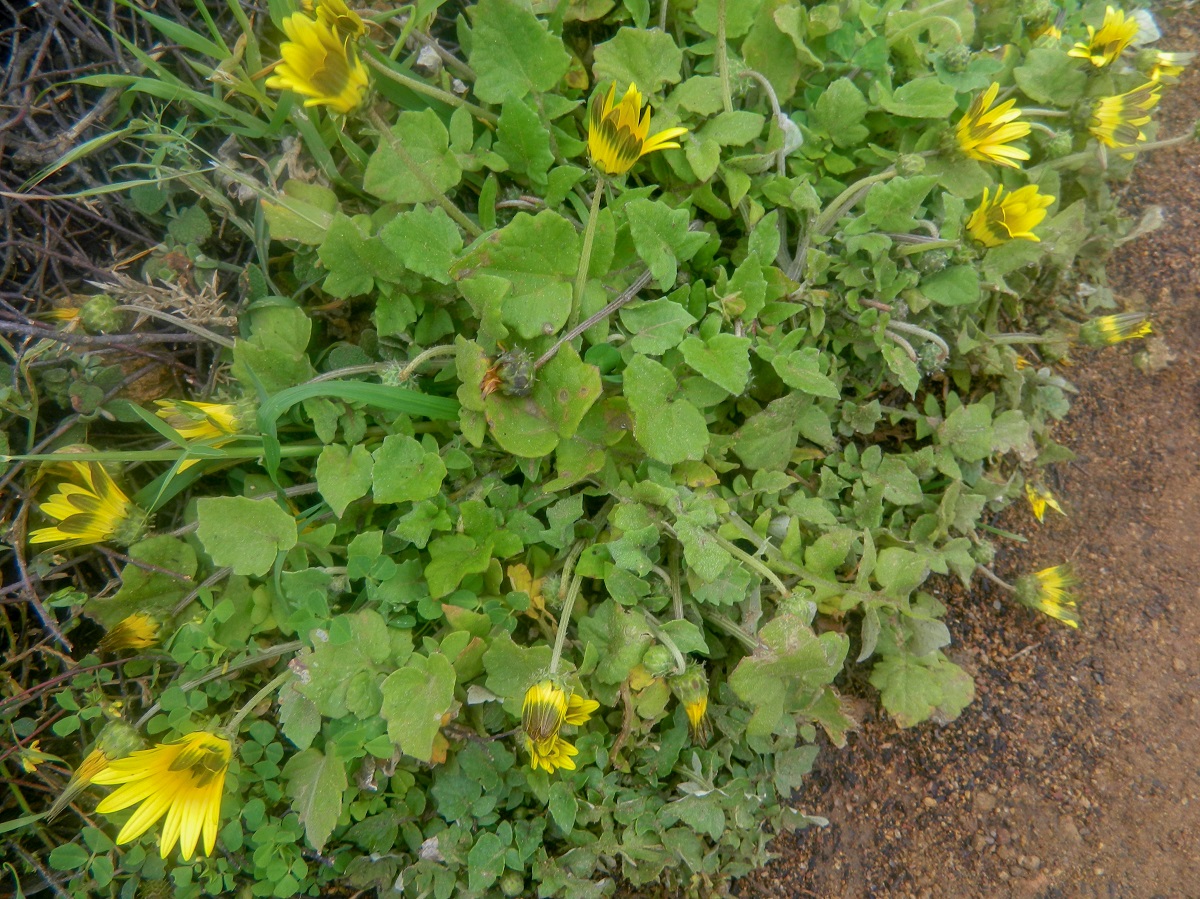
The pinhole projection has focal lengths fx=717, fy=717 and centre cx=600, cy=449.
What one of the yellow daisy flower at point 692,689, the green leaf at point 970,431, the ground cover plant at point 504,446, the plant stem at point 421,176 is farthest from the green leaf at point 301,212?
the green leaf at point 970,431

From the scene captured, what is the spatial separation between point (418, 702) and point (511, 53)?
1.65 meters

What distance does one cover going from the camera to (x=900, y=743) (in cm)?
225

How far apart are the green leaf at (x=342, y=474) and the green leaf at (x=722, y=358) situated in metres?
0.84

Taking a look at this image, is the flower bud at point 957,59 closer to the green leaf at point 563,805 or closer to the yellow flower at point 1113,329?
the yellow flower at point 1113,329

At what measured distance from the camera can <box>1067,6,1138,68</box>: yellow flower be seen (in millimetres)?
2104

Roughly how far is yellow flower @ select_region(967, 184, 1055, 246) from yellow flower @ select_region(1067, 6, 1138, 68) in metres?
0.62

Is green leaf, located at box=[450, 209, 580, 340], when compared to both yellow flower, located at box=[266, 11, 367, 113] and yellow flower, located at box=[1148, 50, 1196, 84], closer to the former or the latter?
yellow flower, located at box=[266, 11, 367, 113]

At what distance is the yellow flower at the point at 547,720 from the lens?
1544 mm

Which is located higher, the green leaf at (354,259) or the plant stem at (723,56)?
the plant stem at (723,56)

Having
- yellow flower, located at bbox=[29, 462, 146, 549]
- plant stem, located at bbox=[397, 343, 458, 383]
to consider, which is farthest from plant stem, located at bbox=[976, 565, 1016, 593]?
yellow flower, located at bbox=[29, 462, 146, 549]

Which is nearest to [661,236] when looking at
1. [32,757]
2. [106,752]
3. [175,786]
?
[175,786]

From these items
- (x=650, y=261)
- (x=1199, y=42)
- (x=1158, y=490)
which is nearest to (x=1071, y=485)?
(x=1158, y=490)

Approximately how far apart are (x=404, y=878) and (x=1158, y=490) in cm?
271

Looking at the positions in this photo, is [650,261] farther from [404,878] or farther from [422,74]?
[404,878]
